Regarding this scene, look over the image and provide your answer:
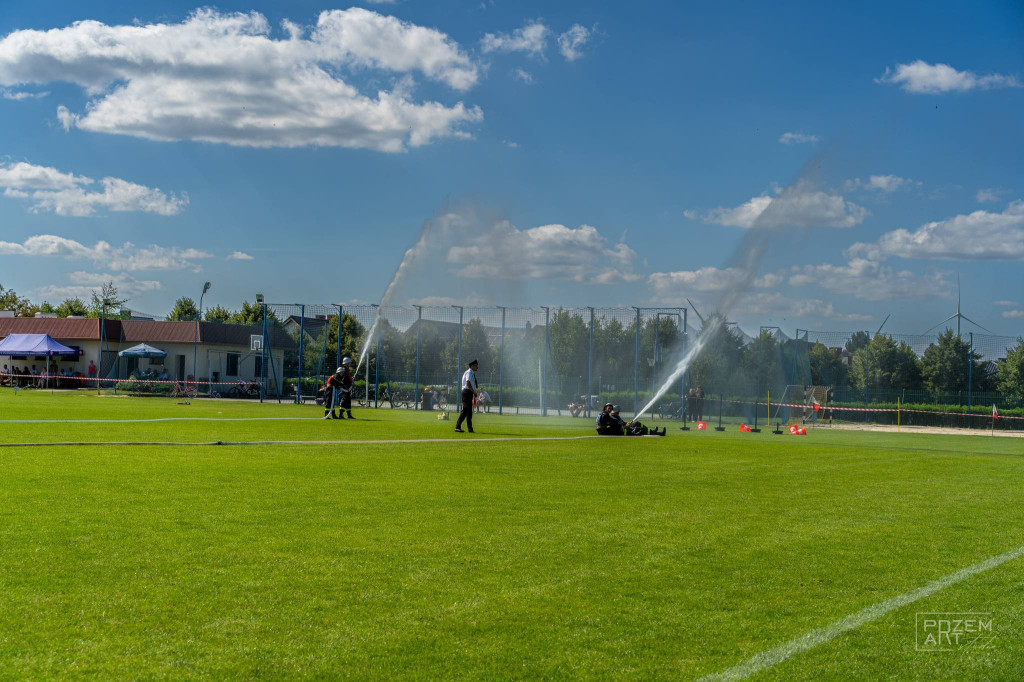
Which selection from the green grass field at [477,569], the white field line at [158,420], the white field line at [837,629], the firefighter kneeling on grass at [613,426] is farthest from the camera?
the firefighter kneeling on grass at [613,426]

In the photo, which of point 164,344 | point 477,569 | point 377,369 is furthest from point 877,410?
point 164,344

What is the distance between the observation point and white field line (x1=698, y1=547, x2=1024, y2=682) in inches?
198

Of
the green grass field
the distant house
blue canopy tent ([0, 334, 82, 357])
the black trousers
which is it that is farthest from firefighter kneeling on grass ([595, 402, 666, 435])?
blue canopy tent ([0, 334, 82, 357])

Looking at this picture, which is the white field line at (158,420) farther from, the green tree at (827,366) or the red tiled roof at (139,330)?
the red tiled roof at (139,330)

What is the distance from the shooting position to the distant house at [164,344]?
63625 mm

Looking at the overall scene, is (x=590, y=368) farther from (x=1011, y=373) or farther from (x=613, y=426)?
(x=1011, y=373)

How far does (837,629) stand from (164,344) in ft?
213

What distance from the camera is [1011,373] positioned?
141ft

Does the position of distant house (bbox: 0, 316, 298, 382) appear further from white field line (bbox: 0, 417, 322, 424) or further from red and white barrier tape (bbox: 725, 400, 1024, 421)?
red and white barrier tape (bbox: 725, 400, 1024, 421)

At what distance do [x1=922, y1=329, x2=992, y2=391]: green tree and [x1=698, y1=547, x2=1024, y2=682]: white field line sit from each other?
38744 mm

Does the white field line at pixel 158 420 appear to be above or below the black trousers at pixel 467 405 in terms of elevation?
below

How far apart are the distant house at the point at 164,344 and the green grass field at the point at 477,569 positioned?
166ft

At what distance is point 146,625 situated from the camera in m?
5.55

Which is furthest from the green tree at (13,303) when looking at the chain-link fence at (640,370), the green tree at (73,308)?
the chain-link fence at (640,370)
